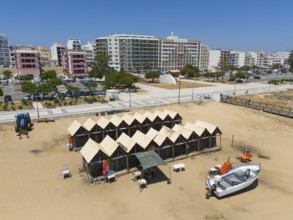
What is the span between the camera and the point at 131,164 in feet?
71.7

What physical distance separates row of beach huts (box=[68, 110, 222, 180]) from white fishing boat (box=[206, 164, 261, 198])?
5862mm

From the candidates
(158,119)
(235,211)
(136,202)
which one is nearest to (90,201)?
(136,202)

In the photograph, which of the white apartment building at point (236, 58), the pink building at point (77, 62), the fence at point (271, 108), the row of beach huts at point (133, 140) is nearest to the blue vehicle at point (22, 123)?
the row of beach huts at point (133, 140)

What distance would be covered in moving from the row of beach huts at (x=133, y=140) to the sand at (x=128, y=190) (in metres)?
1.36

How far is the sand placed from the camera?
51.6 feet

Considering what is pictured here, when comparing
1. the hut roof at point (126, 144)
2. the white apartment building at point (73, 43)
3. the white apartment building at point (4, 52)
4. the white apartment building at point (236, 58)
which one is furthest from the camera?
the white apartment building at point (236, 58)

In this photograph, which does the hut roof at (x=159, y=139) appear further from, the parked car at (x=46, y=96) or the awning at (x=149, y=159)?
the parked car at (x=46, y=96)

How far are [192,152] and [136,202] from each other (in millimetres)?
10356

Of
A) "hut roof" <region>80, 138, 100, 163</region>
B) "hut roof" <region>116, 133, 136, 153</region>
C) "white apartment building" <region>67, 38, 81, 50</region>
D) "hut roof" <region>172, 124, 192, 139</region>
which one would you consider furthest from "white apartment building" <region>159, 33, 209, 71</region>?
"hut roof" <region>80, 138, 100, 163</region>

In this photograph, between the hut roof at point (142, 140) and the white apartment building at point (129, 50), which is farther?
the white apartment building at point (129, 50)

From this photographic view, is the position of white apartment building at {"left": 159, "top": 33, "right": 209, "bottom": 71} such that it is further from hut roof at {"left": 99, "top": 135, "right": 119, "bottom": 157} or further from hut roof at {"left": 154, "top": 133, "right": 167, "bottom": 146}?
hut roof at {"left": 99, "top": 135, "right": 119, "bottom": 157}

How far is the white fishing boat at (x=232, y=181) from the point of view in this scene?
17.4 m

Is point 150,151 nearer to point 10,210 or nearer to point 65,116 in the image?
point 10,210

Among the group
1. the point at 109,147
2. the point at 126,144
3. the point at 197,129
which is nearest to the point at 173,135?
the point at 197,129
